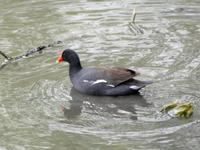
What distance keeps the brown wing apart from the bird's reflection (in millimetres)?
308

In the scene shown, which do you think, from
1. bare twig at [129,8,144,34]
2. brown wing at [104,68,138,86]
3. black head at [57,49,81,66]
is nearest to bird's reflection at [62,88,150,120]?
brown wing at [104,68,138,86]

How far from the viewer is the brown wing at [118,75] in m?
9.58

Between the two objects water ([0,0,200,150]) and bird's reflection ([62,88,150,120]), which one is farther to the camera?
bird's reflection ([62,88,150,120])

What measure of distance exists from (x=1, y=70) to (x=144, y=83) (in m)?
3.00

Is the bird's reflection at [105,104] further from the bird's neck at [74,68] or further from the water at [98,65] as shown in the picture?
the bird's neck at [74,68]

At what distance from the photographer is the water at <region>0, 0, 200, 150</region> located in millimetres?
8133

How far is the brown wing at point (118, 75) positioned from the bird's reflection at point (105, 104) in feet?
1.01

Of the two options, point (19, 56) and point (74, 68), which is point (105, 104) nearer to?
point (74, 68)

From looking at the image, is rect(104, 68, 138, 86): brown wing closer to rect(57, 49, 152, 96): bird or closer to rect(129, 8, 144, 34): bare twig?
rect(57, 49, 152, 96): bird

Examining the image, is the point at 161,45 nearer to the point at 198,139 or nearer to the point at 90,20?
the point at 90,20

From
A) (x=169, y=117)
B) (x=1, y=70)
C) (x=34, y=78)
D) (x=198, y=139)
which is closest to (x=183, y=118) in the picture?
(x=169, y=117)

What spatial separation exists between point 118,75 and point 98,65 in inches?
53.7

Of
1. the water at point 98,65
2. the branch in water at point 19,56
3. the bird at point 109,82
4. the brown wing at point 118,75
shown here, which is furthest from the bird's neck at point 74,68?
the branch in water at point 19,56

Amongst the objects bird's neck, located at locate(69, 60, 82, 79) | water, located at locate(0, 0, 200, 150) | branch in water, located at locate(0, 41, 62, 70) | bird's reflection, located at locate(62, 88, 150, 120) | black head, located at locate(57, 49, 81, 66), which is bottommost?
bird's reflection, located at locate(62, 88, 150, 120)
